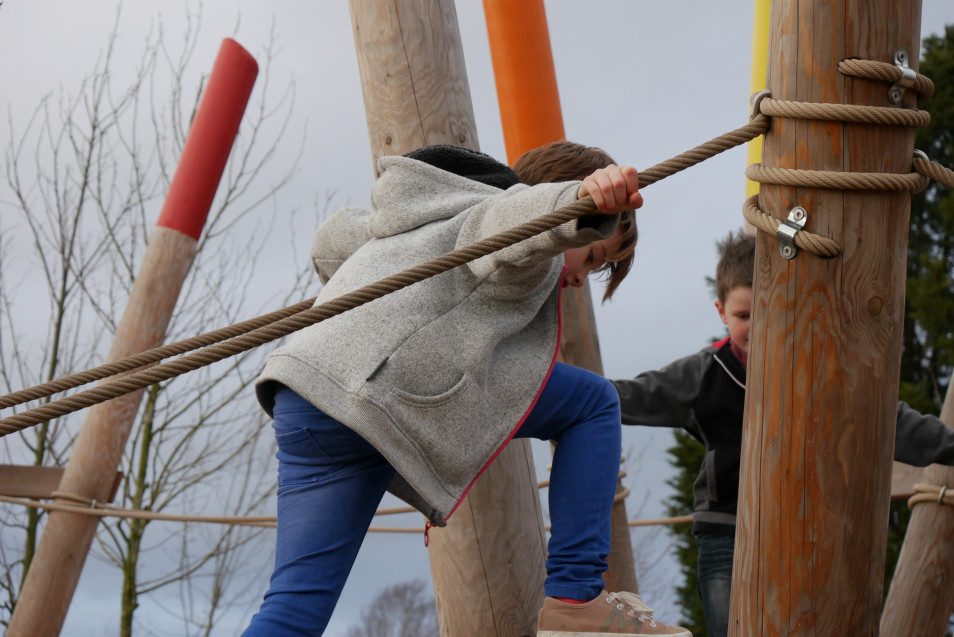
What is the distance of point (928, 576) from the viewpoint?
317 cm

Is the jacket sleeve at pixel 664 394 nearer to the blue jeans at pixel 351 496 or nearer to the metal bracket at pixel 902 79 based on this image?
the blue jeans at pixel 351 496

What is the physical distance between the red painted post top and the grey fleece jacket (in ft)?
6.96

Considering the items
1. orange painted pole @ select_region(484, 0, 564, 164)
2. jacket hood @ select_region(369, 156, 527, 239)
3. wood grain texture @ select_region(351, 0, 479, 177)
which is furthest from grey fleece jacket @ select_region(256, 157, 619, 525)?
orange painted pole @ select_region(484, 0, 564, 164)

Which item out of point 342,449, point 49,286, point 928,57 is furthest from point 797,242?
point 928,57

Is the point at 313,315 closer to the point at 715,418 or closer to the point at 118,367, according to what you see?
the point at 118,367

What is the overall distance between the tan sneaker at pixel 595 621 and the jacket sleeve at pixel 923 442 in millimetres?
1138

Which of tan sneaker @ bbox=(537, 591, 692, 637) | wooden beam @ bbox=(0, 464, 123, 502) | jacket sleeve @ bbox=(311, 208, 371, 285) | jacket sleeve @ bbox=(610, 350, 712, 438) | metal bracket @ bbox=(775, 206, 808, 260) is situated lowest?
wooden beam @ bbox=(0, 464, 123, 502)

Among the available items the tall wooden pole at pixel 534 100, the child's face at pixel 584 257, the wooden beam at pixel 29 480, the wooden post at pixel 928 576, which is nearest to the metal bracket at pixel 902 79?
the child's face at pixel 584 257

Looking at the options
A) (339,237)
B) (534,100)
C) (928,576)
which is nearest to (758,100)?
(339,237)

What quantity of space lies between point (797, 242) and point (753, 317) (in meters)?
0.16

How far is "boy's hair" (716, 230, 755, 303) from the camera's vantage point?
8.04 feet

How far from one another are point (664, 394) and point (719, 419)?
0.53ft

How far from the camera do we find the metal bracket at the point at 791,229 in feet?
5.06

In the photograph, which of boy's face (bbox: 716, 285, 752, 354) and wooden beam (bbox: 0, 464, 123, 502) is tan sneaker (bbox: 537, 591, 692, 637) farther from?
wooden beam (bbox: 0, 464, 123, 502)
